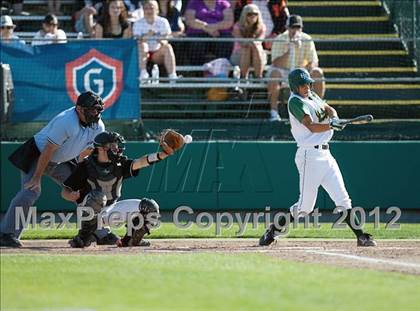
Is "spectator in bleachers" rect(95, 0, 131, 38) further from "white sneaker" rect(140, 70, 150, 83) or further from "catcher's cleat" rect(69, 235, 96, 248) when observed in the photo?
"catcher's cleat" rect(69, 235, 96, 248)

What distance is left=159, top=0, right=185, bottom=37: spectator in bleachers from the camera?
58.5 feet

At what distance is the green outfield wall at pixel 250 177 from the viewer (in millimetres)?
16172

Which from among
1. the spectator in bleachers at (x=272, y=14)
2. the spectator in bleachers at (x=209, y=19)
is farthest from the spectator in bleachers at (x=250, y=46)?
the spectator in bleachers at (x=272, y=14)

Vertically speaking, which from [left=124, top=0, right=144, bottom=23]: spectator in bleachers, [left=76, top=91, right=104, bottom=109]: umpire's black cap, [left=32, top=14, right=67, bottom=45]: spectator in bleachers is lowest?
[left=76, top=91, right=104, bottom=109]: umpire's black cap

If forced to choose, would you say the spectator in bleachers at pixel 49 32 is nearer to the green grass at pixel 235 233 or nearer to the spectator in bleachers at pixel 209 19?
the spectator in bleachers at pixel 209 19

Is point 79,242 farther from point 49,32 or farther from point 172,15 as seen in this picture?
point 172,15

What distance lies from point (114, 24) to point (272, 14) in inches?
114

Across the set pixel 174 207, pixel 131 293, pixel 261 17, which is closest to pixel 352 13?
pixel 261 17

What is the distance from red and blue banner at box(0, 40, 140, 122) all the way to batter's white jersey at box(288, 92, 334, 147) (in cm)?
464

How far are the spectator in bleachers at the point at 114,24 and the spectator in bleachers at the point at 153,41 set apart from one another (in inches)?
7.0

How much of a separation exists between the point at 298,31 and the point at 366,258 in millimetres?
7112

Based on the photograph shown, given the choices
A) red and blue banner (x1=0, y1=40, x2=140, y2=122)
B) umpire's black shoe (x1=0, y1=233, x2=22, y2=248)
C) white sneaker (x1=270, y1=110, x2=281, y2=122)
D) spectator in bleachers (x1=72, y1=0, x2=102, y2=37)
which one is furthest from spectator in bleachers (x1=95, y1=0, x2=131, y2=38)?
umpire's black shoe (x1=0, y1=233, x2=22, y2=248)

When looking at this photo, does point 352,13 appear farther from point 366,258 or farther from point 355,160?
point 366,258

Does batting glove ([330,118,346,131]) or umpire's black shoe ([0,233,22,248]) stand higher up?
batting glove ([330,118,346,131])
